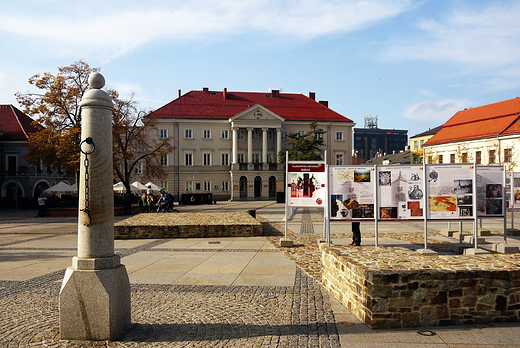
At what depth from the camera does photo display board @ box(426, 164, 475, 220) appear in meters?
11.4

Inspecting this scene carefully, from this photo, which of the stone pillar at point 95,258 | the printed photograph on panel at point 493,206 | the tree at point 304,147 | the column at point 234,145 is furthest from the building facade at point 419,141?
the stone pillar at point 95,258

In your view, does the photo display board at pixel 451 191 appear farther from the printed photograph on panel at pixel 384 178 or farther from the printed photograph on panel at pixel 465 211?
the printed photograph on panel at pixel 384 178

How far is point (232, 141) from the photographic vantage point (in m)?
67.3

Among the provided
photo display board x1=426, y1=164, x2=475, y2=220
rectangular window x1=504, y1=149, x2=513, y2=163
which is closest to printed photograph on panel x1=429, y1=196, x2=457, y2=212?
photo display board x1=426, y1=164, x2=475, y2=220

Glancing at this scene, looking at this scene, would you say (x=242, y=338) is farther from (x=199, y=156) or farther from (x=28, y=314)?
(x=199, y=156)

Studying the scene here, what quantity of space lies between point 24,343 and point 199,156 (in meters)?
62.5

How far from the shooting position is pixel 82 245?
5.09 metres

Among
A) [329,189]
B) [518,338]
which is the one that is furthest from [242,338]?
[329,189]

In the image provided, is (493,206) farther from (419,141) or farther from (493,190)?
(419,141)

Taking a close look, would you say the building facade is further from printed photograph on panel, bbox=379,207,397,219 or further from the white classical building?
printed photograph on panel, bbox=379,207,397,219

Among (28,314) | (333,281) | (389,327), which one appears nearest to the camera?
(389,327)

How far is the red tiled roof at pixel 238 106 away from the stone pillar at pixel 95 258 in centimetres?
6135

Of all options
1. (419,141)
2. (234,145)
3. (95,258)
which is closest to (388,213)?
(95,258)

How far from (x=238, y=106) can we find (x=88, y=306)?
2585 inches
